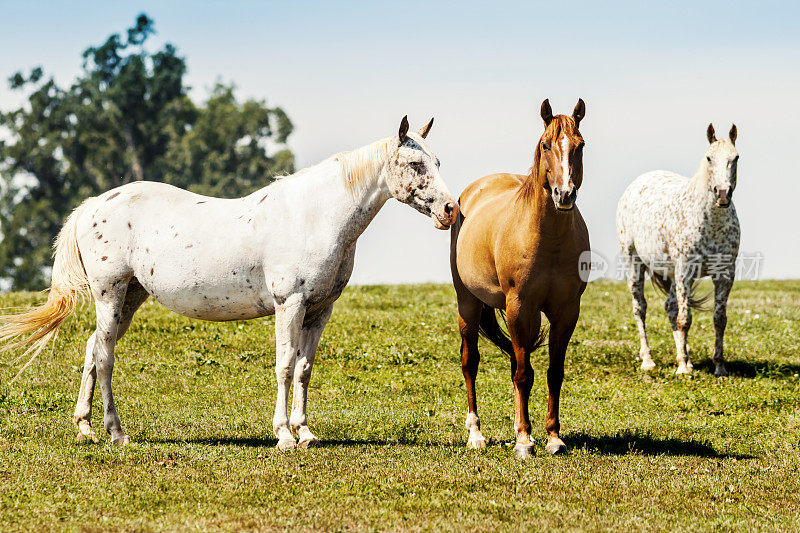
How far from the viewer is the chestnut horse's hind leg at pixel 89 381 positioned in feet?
33.2

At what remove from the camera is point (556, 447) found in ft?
30.6

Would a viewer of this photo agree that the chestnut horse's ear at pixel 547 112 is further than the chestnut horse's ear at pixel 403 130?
No

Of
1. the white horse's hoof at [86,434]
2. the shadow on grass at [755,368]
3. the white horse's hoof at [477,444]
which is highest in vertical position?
the white horse's hoof at [477,444]

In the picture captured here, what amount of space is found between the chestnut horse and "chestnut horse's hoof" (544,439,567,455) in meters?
0.01

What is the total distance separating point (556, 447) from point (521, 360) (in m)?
0.98

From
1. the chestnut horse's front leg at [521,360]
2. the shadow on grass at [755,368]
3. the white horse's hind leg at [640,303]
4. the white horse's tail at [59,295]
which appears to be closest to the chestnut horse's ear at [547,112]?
the chestnut horse's front leg at [521,360]

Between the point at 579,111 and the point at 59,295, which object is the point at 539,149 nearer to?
the point at 579,111

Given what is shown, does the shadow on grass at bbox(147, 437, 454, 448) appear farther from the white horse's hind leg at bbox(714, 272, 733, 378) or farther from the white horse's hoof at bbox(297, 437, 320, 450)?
the white horse's hind leg at bbox(714, 272, 733, 378)

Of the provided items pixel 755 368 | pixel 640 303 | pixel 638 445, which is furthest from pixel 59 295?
pixel 755 368

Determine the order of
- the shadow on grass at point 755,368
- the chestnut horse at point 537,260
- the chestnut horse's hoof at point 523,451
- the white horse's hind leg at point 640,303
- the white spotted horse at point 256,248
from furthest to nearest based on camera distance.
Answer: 1. the white horse's hind leg at point 640,303
2. the shadow on grass at point 755,368
3. the white spotted horse at point 256,248
4. the chestnut horse's hoof at point 523,451
5. the chestnut horse at point 537,260

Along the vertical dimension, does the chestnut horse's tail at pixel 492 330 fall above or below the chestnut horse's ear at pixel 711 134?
below

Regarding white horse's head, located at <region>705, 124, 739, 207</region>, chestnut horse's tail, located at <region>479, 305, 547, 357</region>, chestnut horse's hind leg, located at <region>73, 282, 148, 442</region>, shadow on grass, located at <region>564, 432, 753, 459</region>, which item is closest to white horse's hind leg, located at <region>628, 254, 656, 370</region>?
white horse's head, located at <region>705, 124, 739, 207</region>

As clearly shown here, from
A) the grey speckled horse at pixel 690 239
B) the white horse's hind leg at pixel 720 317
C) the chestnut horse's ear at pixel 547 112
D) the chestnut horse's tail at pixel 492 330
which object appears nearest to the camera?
the chestnut horse's ear at pixel 547 112

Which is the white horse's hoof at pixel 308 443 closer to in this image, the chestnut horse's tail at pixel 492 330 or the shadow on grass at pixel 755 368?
the chestnut horse's tail at pixel 492 330
